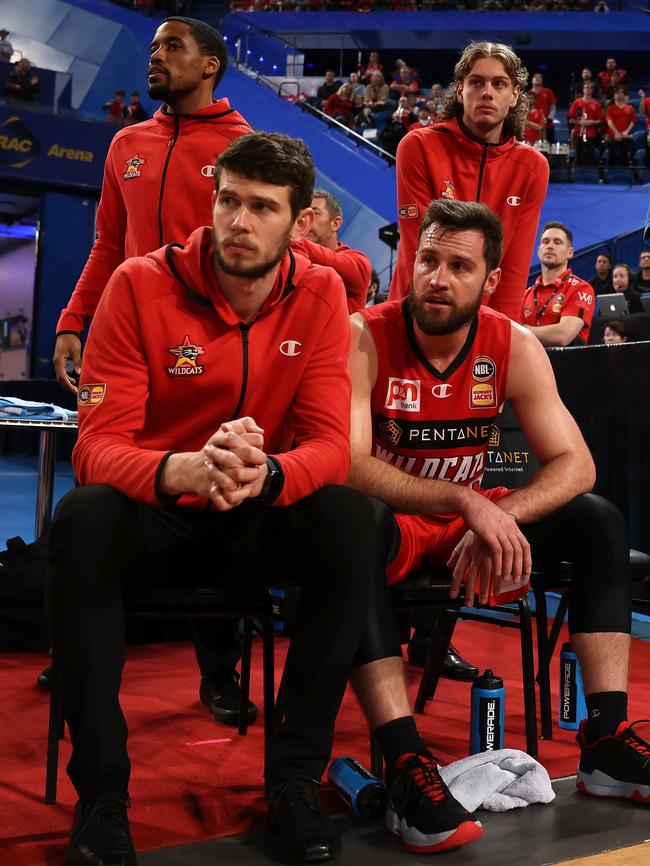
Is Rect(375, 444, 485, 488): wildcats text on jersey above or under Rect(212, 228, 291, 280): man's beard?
under

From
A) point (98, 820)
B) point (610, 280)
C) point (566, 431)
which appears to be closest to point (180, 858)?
point (98, 820)

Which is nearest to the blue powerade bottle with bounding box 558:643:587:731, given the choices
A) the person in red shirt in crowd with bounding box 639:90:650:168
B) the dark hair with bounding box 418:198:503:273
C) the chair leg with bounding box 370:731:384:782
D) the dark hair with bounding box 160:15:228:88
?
the chair leg with bounding box 370:731:384:782

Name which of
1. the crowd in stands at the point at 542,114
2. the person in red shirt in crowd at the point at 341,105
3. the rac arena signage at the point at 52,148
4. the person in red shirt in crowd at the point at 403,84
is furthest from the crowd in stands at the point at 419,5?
the rac arena signage at the point at 52,148

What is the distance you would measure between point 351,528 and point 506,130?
1.87 meters

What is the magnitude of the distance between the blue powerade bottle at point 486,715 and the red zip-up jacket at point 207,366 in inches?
28.3

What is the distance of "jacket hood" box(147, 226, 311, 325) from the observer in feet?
7.16

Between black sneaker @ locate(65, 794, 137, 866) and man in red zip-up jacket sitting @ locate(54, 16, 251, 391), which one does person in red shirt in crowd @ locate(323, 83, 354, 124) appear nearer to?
man in red zip-up jacket sitting @ locate(54, 16, 251, 391)

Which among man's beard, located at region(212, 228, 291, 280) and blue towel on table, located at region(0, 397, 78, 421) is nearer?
man's beard, located at region(212, 228, 291, 280)

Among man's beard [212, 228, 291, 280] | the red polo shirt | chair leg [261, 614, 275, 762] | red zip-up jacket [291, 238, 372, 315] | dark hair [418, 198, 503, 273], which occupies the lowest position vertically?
chair leg [261, 614, 275, 762]

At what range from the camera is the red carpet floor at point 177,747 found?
6.69 ft

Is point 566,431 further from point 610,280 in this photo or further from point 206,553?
point 610,280

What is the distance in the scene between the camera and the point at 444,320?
248cm

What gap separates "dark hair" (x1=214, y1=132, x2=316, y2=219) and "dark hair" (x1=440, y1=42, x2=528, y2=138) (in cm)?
121

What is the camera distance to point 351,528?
197 centimetres
